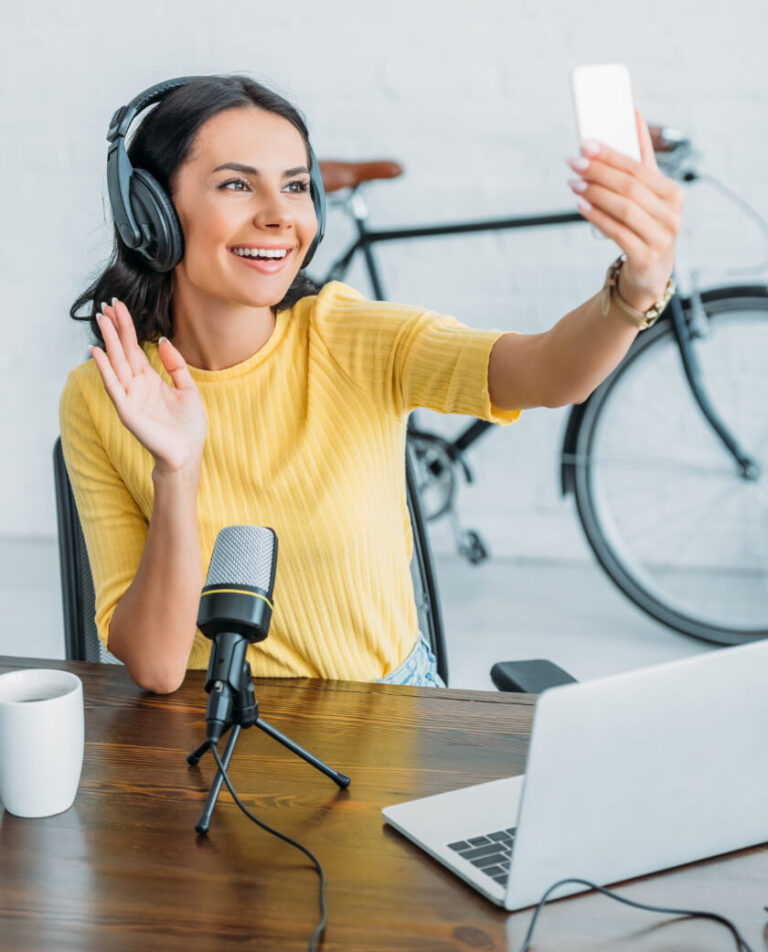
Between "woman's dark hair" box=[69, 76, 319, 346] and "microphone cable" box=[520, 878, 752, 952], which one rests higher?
"woman's dark hair" box=[69, 76, 319, 346]

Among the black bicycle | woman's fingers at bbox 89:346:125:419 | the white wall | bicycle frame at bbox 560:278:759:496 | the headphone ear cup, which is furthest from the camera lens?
the white wall

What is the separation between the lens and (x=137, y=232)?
1229 millimetres

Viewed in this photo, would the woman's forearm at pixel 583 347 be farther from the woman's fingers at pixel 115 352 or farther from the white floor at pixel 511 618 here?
the white floor at pixel 511 618

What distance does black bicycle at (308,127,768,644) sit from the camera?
8.68ft

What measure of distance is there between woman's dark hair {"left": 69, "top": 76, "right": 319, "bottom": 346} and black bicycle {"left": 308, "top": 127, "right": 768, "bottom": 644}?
1.31 metres

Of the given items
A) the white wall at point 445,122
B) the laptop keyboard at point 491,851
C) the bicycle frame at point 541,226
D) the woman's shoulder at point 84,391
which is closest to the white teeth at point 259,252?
the woman's shoulder at point 84,391

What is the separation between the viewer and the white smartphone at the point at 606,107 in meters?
0.80

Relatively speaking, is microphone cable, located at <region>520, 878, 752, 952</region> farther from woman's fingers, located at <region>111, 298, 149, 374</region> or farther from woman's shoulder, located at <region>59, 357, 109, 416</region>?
woman's shoulder, located at <region>59, 357, 109, 416</region>

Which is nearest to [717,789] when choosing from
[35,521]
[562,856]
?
[562,856]

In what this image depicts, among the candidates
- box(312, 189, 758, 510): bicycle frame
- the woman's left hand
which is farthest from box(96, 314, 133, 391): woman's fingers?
box(312, 189, 758, 510): bicycle frame

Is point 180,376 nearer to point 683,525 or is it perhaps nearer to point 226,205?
point 226,205

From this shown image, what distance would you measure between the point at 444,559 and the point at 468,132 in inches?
44.5

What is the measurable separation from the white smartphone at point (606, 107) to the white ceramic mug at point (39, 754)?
57 centimetres

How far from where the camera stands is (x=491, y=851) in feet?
2.56
